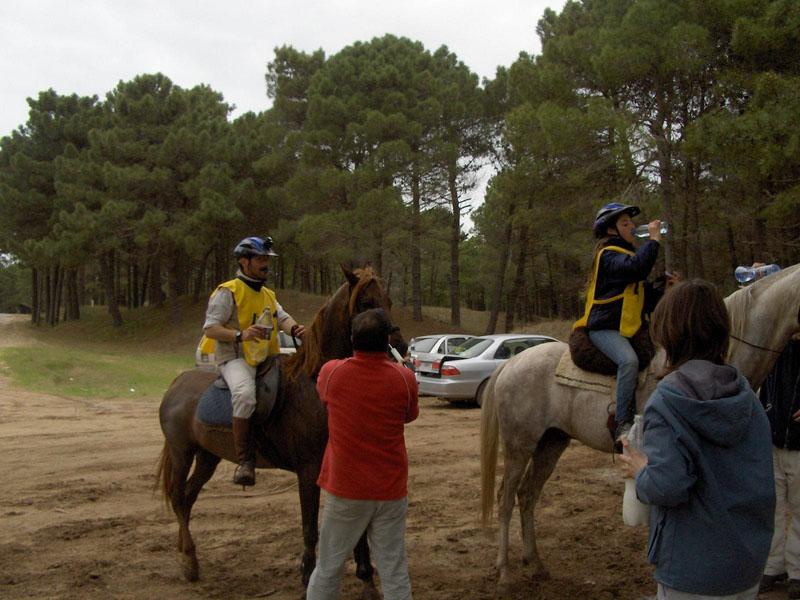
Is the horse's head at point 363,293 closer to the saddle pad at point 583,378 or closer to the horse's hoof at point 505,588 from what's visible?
the saddle pad at point 583,378

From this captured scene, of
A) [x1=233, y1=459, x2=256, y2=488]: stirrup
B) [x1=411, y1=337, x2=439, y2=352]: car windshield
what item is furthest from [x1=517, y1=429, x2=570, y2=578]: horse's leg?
[x1=411, y1=337, x2=439, y2=352]: car windshield

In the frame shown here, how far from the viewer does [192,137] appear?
105ft

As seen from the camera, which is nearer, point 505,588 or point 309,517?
point 309,517

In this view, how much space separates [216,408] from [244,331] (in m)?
0.78

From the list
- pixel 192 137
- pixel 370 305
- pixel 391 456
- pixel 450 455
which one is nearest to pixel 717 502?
pixel 391 456

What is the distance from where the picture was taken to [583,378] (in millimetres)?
4871

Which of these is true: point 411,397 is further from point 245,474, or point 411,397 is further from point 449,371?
point 449,371

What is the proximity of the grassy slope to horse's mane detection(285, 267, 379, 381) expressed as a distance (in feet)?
45.3

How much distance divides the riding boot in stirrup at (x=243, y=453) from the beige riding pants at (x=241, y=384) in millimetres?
72

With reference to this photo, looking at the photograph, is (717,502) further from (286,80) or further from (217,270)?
(217,270)

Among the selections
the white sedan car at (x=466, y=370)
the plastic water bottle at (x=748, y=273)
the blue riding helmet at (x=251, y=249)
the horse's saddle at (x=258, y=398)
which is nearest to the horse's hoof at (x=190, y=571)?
the horse's saddle at (x=258, y=398)

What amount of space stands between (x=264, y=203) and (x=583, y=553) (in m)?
31.6

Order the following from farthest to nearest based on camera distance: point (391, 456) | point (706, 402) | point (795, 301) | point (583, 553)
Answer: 1. point (583, 553)
2. point (795, 301)
3. point (391, 456)
4. point (706, 402)

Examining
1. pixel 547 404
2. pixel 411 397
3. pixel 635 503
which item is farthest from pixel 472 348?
pixel 635 503
